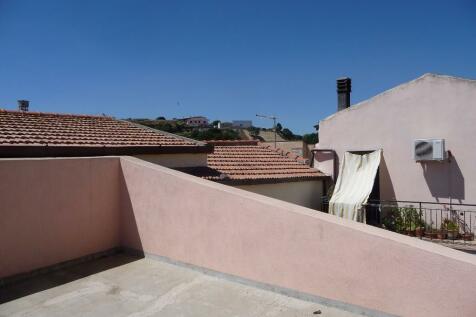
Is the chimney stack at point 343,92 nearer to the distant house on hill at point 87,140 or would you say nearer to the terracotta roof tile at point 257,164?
the terracotta roof tile at point 257,164

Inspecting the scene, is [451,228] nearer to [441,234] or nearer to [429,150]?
[441,234]

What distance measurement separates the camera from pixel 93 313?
5.00 m

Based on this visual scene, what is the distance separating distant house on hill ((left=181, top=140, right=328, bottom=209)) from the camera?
1142cm

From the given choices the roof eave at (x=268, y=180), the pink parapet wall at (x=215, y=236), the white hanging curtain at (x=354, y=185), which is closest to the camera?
the pink parapet wall at (x=215, y=236)

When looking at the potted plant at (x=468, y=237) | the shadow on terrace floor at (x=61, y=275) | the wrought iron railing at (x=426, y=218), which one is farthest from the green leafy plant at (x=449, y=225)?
the shadow on terrace floor at (x=61, y=275)

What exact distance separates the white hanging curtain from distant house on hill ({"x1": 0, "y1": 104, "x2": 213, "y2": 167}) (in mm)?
5551

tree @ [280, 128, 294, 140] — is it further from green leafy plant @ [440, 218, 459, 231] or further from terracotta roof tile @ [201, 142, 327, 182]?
green leafy plant @ [440, 218, 459, 231]

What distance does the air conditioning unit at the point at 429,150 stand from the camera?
39.9 feet

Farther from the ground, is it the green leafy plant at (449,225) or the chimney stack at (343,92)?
the chimney stack at (343,92)

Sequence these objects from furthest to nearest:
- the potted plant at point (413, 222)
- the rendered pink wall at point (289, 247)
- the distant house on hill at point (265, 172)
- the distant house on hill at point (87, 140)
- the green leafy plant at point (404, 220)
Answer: the green leafy plant at point (404, 220) → the potted plant at point (413, 222) → the distant house on hill at point (265, 172) → the distant house on hill at point (87, 140) → the rendered pink wall at point (289, 247)

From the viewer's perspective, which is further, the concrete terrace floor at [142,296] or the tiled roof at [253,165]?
the tiled roof at [253,165]

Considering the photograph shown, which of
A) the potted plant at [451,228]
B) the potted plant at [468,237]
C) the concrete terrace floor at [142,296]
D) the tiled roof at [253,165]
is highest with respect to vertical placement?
the tiled roof at [253,165]

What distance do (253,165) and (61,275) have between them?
Answer: 8.20 meters

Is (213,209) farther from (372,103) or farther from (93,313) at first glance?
(372,103)
